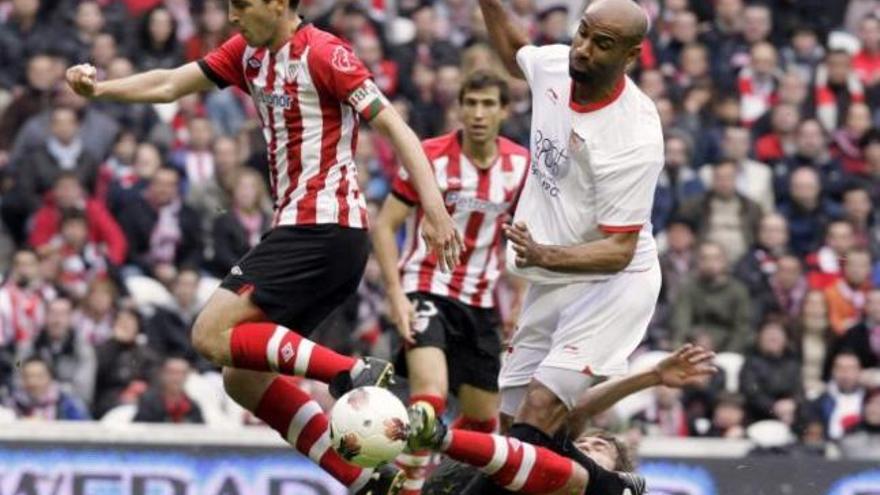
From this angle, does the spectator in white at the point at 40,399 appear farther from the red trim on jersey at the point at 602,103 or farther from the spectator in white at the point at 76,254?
the red trim on jersey at the point at 602,103

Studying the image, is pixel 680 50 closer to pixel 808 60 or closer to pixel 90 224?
pixel 808 60

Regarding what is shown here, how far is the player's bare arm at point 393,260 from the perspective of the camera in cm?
1299

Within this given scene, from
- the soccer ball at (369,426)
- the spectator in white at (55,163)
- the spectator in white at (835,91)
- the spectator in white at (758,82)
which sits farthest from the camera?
the spectator in white at (758,82)

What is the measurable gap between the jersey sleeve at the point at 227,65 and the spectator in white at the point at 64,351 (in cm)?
517

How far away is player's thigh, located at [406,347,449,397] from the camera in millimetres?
13055

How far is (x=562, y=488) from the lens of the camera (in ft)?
37.3

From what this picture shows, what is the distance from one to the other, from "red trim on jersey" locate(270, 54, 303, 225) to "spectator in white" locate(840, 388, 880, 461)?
5714mm

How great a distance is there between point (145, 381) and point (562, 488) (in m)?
5.51

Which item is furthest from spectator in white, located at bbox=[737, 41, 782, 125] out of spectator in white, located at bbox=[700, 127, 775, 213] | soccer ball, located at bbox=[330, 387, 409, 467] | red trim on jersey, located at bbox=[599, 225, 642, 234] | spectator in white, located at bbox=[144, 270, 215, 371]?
soccer ball, located at bbox=[330, 387, 409, 467]

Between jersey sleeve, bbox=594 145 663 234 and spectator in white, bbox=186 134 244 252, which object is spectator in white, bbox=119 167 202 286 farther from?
jersey sleeve, bbox=594 145 663 234

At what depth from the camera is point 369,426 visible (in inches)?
420

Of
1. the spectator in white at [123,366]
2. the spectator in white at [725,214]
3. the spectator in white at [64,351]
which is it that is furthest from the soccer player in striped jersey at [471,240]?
the spectator in white at [725,214]

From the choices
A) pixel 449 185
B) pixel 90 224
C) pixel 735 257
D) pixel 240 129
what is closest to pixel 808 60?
pixel 735 257

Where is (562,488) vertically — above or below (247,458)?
above
